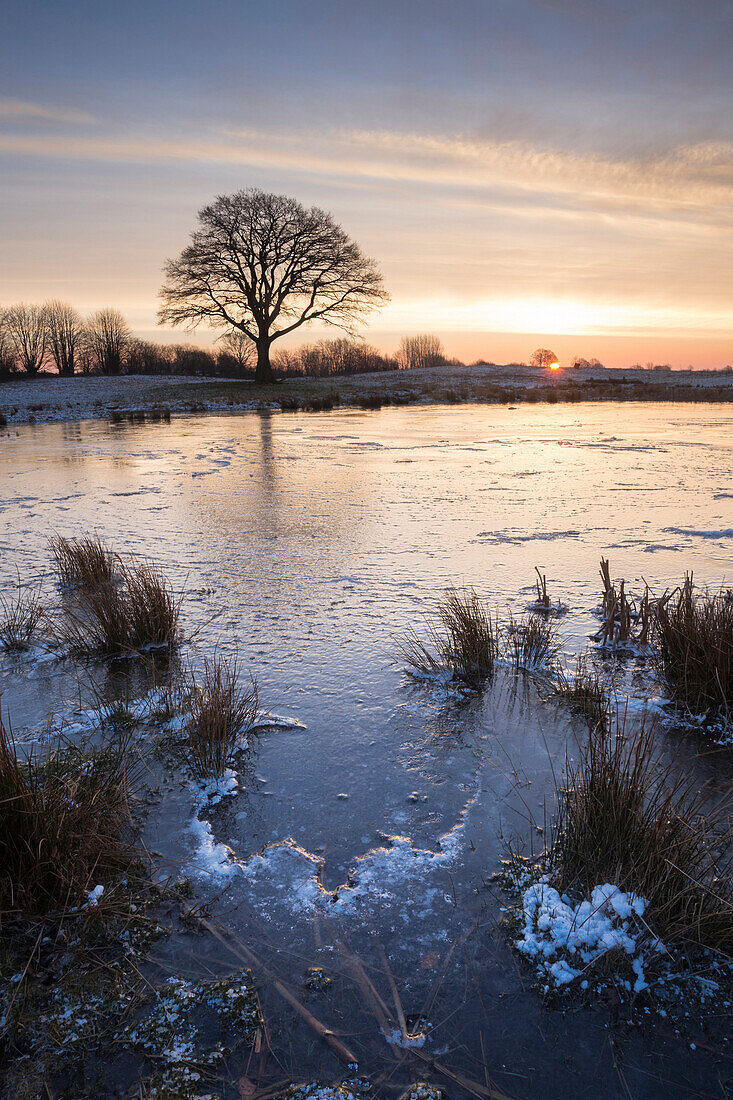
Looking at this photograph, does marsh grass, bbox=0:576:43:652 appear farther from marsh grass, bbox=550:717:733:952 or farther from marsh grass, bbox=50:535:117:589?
marsh grass, bbox=550:717:733:952

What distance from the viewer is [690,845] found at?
→ 7.34 ft

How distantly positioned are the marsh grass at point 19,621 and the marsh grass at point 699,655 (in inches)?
173

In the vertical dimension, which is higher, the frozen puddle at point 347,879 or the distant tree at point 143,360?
the distant tree at point 143,360

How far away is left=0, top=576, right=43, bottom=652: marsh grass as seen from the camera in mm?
4605

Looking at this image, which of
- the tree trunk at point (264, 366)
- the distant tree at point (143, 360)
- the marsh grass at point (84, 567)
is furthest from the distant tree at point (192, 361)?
the marsh grass at point (84, 567)

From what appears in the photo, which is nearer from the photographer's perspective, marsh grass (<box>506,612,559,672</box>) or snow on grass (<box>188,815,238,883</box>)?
snow on grass (<box>188,815,238,883</box>)

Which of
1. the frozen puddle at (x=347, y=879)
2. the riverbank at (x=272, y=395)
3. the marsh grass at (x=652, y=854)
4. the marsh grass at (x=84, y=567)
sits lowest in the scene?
the frozen puddle at (x=347, y=879)

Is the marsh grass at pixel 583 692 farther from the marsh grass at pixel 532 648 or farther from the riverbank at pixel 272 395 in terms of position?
the riverbank at pixel 272 395

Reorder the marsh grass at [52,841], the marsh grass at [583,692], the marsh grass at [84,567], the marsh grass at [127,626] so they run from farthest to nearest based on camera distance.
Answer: the marsh grass at [84,567]
the marsh grass at [127,626]
the marsh grass at [583,692]
the marsh grass at [52,841]

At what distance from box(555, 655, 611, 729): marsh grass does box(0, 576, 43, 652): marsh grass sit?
147 inches

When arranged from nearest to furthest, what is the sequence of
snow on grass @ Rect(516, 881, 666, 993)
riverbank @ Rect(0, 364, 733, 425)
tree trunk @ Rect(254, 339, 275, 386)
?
snow on grass @ Rect(516, 881, 666, 993), riverbank @ Rect(0, 364, 733, 425), tree trunk @ Rect(254, 339, 275, 386)

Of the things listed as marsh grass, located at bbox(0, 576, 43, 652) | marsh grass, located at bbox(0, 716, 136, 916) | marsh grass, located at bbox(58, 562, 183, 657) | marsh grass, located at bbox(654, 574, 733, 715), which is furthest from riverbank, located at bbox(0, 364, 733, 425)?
marsh grass, located at bbox(654, 574, 733, 715)

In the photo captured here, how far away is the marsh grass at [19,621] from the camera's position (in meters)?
4.61

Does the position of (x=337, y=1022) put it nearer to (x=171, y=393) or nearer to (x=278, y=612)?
(x=278, y=612)
